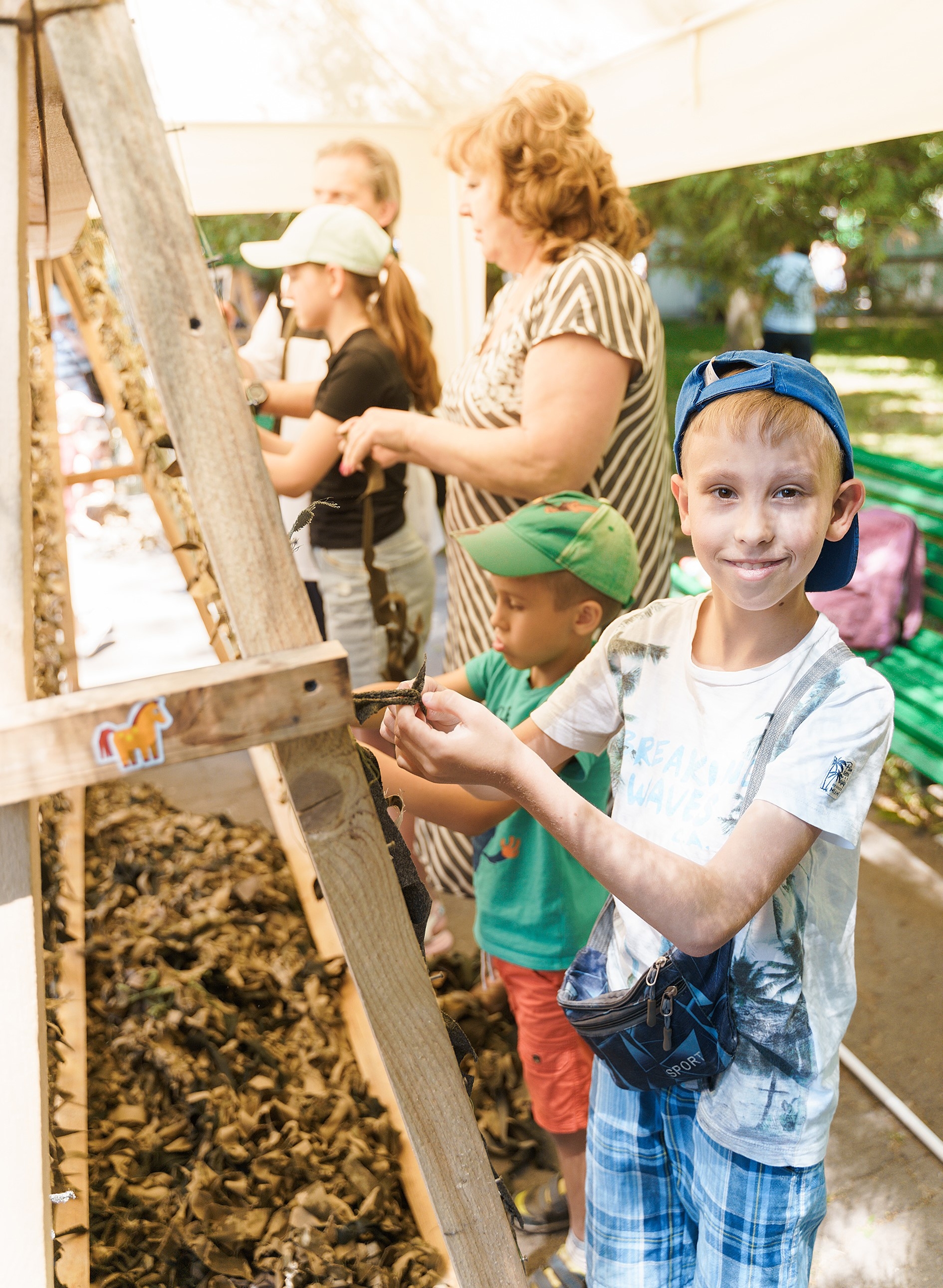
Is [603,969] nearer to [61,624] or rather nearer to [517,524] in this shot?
[517,524]

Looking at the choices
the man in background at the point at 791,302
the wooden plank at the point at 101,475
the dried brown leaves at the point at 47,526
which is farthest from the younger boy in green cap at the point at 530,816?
the man in background at the point at 791,302

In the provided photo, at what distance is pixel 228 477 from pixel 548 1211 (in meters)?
1.75

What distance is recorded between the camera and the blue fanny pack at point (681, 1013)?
1041mm

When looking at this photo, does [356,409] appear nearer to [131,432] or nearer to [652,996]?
[131,432]

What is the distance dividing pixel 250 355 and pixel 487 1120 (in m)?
2.38

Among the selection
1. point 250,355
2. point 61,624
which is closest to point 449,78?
point 250,355

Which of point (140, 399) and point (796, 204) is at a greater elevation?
point (796, 204)

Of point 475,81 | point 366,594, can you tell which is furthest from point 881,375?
point 366,594

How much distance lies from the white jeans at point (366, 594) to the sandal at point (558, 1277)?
53.4 inches

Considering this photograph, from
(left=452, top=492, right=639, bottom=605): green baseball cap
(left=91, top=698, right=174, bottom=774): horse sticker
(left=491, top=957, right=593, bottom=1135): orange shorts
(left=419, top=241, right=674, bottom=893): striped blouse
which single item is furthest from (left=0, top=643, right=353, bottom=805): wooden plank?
(left=419, top=241, right=674, bottom=893): striped blouse

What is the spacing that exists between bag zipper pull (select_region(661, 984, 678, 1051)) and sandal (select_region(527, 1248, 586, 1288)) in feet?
3.31

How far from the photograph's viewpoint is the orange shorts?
1726 millimetres

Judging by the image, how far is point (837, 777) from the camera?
98 centimetres

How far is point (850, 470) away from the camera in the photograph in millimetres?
1064
